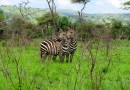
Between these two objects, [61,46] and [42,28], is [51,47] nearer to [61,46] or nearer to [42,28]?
[61,46]

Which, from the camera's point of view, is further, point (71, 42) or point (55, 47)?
point (71, 42)

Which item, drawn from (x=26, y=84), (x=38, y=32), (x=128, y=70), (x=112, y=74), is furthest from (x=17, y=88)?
(x=38, y=32)

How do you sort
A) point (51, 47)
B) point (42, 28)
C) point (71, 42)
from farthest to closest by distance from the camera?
point (42, 28) < point (71, 42) < point (51, 47)

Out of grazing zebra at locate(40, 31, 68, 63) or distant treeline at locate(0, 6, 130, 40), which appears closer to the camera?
distant treeline at locate(0, 6, 130, 40)

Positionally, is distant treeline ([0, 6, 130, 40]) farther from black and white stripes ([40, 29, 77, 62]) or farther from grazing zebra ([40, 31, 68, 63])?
grazing zebra ([40, 31, 68, 63])

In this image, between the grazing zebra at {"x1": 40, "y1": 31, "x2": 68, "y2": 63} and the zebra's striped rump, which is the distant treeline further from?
the zebra's striped rump

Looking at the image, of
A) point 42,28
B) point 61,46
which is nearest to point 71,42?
point 61,46

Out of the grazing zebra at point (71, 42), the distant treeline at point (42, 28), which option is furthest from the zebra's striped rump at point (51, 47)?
the distant treeline at point (42, 28)

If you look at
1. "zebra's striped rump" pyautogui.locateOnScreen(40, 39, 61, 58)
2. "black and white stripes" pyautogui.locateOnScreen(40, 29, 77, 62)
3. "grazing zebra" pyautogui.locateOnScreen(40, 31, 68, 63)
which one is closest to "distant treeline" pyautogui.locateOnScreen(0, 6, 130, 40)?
"black and white stripes" pyautogui.locateOnScreen(40, 29, 77, 62)

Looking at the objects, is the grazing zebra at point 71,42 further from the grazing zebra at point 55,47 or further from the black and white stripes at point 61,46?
the grazing zebra at point 55,47

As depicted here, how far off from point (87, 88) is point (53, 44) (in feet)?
24.6

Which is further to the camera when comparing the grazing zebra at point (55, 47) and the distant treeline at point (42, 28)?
the grazing zebra at point (55, 47)

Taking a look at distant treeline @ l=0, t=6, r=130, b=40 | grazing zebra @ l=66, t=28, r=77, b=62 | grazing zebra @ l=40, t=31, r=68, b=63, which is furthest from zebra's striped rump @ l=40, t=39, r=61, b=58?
distant treeline @ l=0, t=6, r=130, b=40

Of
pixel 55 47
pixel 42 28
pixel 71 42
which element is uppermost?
pixel 71 42
